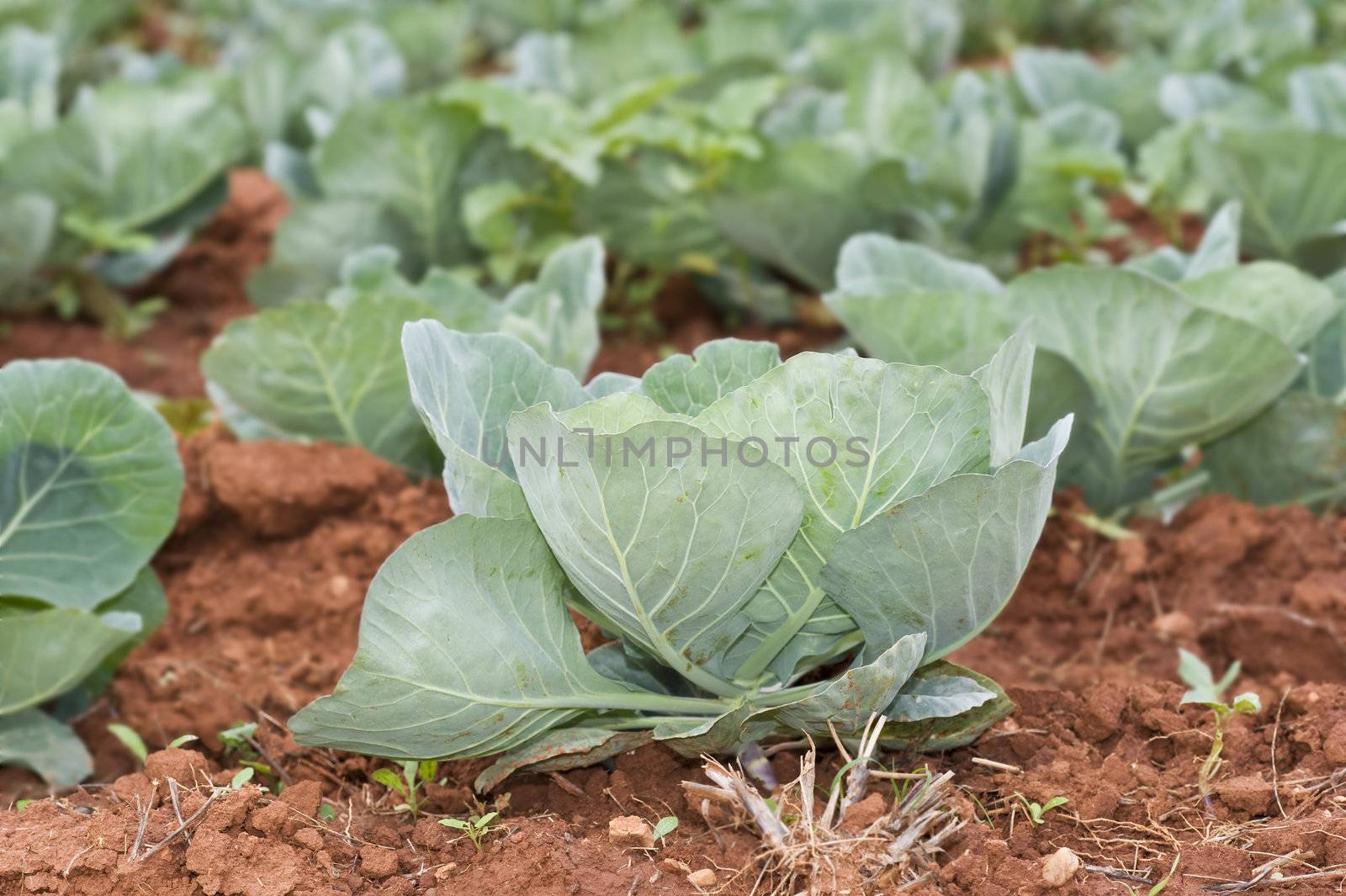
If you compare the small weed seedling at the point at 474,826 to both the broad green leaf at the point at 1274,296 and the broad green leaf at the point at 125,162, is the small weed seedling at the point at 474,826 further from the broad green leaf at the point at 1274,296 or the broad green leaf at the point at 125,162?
the broad green leaf at the point at 125,162

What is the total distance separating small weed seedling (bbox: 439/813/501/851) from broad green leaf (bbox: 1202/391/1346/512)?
1.75 meters

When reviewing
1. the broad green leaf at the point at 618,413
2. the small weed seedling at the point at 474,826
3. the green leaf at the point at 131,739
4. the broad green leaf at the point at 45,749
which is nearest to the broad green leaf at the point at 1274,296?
the broad green leaf at the point at 618,413

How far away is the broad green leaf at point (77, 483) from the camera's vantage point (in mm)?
2287

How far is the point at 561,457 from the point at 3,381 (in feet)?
3.73

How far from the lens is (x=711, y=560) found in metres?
1.76

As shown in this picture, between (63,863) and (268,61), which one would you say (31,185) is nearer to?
(268,61)

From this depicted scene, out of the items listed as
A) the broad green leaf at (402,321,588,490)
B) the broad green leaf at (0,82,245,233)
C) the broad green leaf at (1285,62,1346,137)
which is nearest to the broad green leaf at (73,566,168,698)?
the broad green leaf at (402,321,588,490)

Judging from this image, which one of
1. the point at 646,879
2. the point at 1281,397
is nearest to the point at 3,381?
the point at 646,879

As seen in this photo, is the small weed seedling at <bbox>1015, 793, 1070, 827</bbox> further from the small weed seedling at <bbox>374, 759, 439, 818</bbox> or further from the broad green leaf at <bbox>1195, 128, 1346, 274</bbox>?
the broad green leaf at <bbox>1195, 128, 1346, 274</bbox>

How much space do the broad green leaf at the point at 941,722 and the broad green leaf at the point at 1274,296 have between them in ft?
3.56

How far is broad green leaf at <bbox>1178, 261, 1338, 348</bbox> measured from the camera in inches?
103

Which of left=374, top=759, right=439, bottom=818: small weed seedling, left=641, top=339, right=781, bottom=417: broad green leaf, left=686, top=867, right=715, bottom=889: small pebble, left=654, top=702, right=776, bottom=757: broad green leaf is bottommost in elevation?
left=374, top=759, right=439, bottom=818: small weed seedling

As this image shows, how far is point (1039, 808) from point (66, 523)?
5.48 ft

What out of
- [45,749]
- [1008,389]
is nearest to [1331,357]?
[1008,389]
